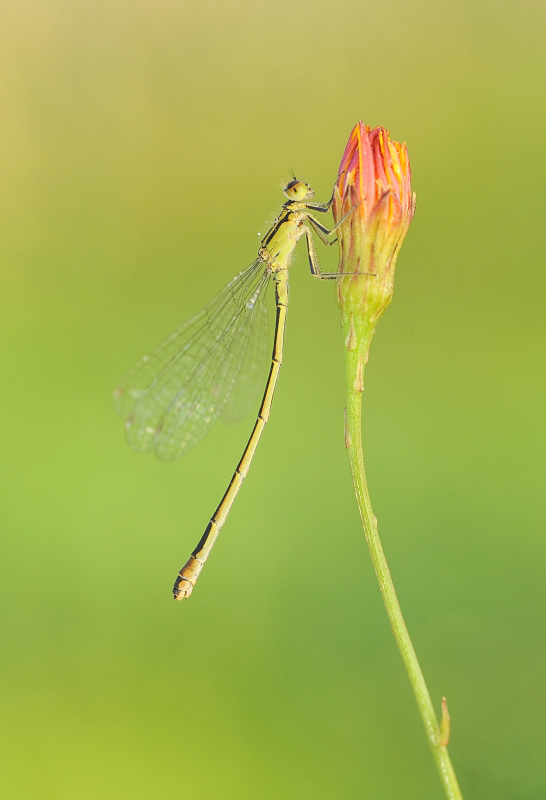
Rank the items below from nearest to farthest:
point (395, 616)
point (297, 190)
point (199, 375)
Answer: point (395, 616) < point (297, 190) < point (199, 375)

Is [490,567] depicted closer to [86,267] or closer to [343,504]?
[343,504]

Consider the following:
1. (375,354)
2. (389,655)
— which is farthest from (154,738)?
(375,354)

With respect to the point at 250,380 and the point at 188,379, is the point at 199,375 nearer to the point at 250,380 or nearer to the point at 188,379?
the point at 188,379

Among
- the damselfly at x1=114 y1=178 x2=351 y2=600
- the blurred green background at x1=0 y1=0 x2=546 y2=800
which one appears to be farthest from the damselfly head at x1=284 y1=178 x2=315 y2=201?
the blurred green background at x1=0 y1=0 x2=546 y2=800

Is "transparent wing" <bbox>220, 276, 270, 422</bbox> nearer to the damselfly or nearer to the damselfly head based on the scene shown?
the damselfly

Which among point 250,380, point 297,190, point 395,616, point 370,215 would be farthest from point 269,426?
point 395,616

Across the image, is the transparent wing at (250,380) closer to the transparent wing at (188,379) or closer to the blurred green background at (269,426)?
the transparent wing at (188,379)
